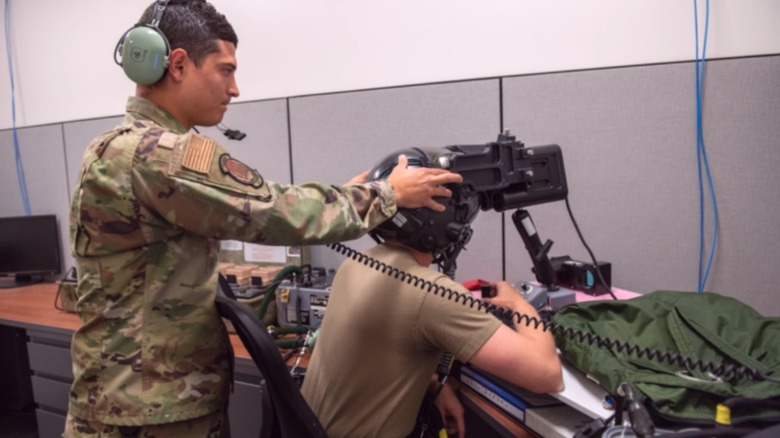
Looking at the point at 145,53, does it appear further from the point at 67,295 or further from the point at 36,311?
the point at 36,311

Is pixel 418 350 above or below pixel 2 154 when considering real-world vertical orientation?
below

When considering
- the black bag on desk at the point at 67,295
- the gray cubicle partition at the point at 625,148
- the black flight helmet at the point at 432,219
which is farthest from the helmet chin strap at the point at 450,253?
the black bag on desk at the point at 67,295

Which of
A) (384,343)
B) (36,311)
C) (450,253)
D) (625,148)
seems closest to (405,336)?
(384,343)

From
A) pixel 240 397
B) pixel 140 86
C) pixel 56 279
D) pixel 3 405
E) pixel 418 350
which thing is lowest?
pixel 3 405

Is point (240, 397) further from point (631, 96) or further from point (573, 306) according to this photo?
point (631, 96)

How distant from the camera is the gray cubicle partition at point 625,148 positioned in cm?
142

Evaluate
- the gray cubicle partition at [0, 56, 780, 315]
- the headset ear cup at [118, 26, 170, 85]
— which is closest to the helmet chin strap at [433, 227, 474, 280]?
the headset ear cup at [118, 26, 170, 85]

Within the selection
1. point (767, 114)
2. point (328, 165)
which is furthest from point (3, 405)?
point (767, 114)

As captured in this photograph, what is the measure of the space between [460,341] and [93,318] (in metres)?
0.66

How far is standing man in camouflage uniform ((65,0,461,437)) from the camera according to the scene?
819 mm

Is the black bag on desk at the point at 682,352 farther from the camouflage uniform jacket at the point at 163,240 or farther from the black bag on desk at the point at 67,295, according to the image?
the black bag on desk at the point at 67,295

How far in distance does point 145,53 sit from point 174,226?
306mm

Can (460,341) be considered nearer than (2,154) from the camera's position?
Yes

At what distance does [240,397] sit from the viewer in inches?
61.8
